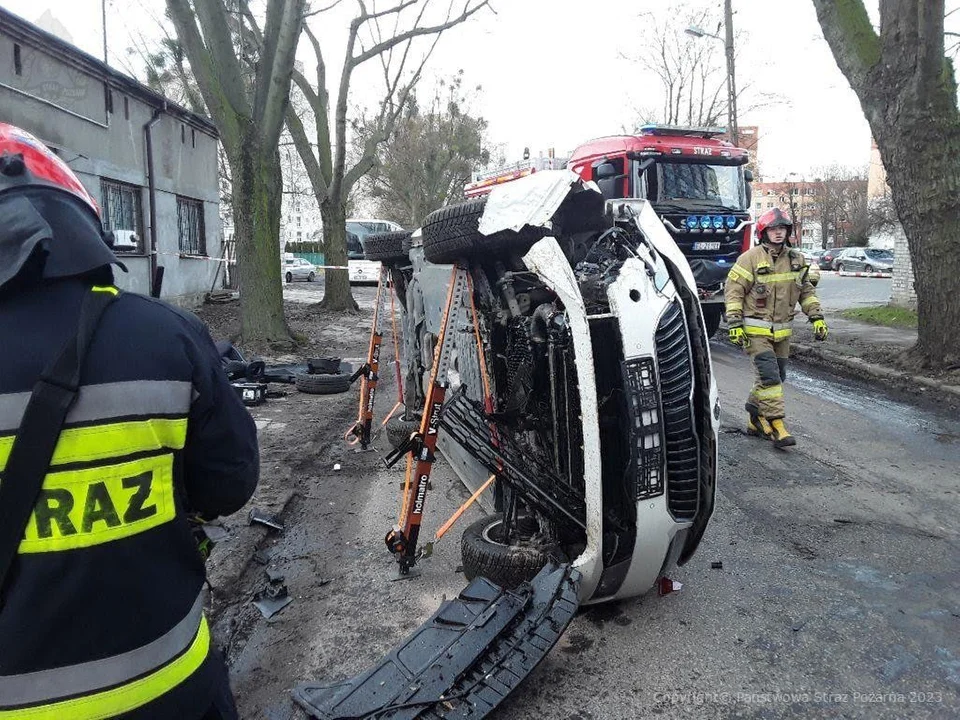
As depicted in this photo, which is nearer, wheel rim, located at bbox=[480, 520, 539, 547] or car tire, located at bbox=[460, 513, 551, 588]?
car tire, located at bbox=[460, 513, 551, 588]

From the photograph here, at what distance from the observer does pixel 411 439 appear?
339 centimetres

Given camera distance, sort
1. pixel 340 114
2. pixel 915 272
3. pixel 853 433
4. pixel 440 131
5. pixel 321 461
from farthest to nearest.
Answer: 1. pixel 440 131
2. pixel 340 114
3. pixel 915 272
4. pixel 853 433
5. pixel 321 461

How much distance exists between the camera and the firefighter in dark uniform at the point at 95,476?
133 centimetres

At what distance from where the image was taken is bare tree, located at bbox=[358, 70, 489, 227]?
39156 mm

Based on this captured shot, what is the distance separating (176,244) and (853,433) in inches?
569

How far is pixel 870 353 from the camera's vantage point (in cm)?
1014

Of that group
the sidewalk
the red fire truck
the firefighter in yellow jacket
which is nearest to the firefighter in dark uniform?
the firefighter in yellow jacket

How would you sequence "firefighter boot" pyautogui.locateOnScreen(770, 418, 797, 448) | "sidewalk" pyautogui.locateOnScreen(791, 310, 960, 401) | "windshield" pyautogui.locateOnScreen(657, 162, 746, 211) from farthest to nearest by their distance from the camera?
"windshield" pyautogui.locateOnScreen(657, 162, 746, 211) → "sidewalk" pyautogui.locateOnScreen(791, 310, 960, 401) → "firefighter boot" pyautogui.locateOnScreen(770, 418, 797, 448)

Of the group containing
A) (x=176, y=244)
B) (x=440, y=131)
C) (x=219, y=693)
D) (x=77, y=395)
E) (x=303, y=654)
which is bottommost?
(x=303, y=654)

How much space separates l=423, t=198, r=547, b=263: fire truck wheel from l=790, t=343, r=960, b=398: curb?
21.7 feet

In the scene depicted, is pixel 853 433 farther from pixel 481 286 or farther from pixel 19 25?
pixel 19 25

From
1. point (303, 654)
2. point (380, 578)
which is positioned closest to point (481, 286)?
point (380, 578)

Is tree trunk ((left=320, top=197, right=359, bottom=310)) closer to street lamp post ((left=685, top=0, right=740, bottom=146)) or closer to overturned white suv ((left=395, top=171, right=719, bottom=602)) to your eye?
street lamp post ((left=685, top=0, right=740, bottom=146))

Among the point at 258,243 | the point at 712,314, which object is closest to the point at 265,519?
the point at 258,243
